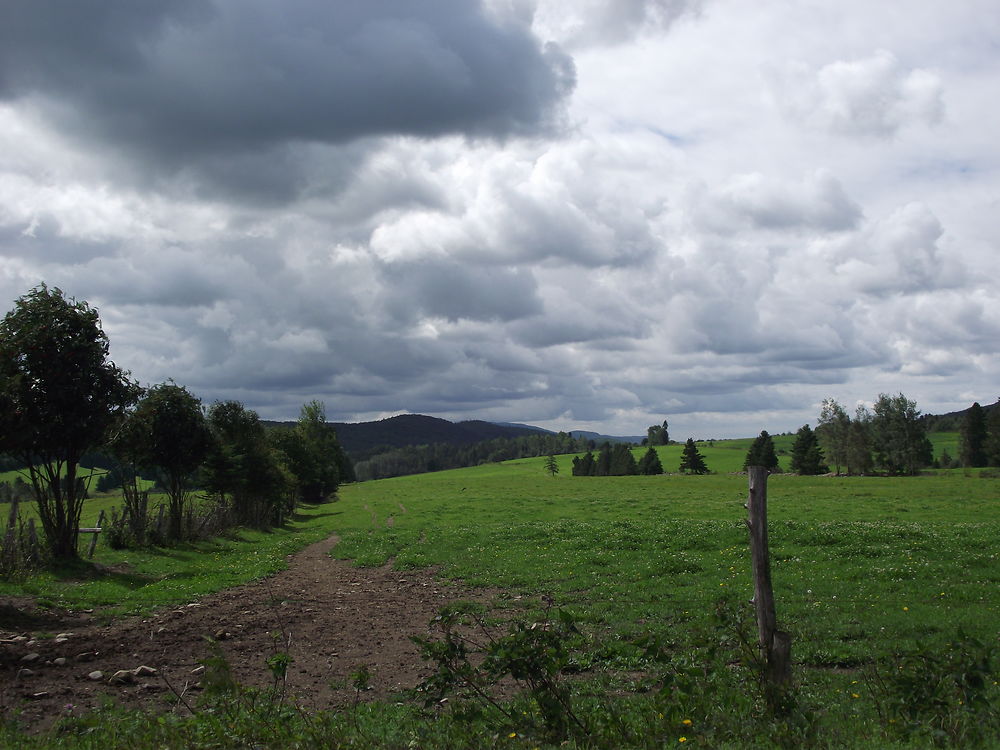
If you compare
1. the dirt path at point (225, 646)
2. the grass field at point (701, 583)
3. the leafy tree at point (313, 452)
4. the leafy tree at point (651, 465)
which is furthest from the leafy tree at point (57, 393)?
the leafy tree at point (651, 465)

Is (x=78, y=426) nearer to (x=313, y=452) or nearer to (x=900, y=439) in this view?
(x=313, y=452)

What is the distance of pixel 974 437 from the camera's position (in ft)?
374

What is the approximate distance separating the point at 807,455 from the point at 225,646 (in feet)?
394

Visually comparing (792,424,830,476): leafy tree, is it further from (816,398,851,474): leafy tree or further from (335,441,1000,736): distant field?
(335,441,1000,736): distant field

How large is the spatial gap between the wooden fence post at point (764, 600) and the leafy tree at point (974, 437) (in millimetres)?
129666

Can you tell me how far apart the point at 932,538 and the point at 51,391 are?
1082 inches

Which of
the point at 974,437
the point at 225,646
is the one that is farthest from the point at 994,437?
the point at 225,646

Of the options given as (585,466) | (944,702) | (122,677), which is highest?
(944,702)

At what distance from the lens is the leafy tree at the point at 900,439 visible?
364 feet

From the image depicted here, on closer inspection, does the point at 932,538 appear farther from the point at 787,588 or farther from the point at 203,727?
the point at 203,727

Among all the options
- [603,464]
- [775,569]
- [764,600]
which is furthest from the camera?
[603,464]

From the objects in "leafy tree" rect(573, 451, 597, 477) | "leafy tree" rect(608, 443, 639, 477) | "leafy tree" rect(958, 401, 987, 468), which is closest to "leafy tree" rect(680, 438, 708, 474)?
"leafy tree" rect(608, 443, 639, 477)

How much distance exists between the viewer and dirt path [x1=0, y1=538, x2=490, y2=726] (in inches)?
365

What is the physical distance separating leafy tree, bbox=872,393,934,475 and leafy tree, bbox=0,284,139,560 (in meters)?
116
